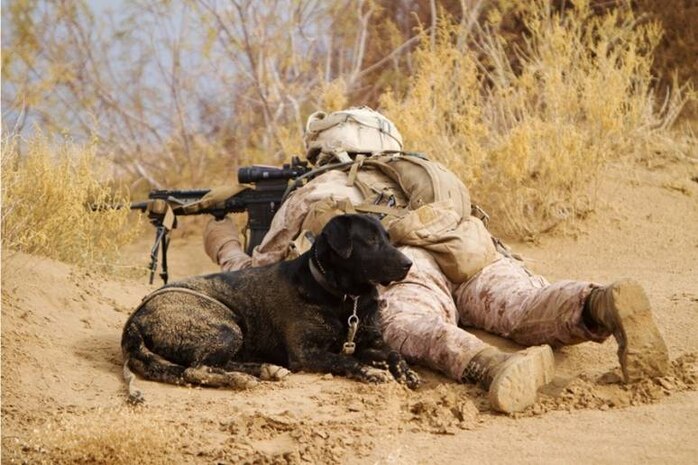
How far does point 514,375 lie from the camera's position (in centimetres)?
466

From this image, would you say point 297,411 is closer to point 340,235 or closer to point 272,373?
point 272,373

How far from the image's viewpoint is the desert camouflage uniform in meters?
5.30

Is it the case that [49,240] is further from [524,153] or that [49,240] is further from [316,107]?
[316,107]

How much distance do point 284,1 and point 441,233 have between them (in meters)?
7.81

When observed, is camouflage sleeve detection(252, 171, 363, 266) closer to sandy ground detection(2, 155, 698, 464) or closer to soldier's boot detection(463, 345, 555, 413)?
sandy ground detection(2, 155, 698, 464)

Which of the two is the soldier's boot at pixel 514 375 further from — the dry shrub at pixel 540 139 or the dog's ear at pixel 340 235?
the dry shrub at pixel 540 139

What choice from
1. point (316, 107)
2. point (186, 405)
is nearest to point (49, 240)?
point (186, 405)

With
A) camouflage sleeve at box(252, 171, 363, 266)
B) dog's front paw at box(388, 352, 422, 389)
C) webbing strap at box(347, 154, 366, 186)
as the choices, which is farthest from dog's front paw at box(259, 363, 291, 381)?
webbing strap at box(347, 154, 366, 186)

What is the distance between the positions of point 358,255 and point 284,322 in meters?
0.56

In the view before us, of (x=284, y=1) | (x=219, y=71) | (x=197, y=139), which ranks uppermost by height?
(x=284, y=1)

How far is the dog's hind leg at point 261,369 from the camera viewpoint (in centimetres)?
539

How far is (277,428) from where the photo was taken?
457 cm

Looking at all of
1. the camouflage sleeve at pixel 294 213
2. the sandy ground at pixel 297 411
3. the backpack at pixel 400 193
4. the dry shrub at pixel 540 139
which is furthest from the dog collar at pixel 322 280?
the dry shrub at pixel 540 139

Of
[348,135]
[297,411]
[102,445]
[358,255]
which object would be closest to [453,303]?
[358,255]
